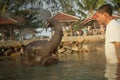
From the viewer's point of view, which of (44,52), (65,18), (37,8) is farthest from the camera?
(37,8)

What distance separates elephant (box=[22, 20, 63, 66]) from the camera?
439 inches

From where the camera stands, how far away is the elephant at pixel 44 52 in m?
11.2

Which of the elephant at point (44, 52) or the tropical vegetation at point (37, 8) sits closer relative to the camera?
the elephant at point (44, 52)

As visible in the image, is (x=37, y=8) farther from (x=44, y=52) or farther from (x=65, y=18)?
(x=44, y=52)

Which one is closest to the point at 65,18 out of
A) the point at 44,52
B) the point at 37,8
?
the point at 37,8

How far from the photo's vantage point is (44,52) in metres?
11.3

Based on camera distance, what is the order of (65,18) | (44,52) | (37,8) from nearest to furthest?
(44,52) → (65,18) → (37,8)

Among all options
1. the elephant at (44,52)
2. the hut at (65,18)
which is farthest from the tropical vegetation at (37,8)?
the elephant at (44,52)

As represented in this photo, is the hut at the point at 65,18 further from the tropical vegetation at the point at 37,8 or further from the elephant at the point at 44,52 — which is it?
the elephant at the point at 44,52

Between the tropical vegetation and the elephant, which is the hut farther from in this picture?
the elephant

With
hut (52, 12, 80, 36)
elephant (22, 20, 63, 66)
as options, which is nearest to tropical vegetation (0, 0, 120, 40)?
hut (52, 12, 80, 36)

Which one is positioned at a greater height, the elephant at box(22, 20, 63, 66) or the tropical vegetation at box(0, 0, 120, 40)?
the tropical vegetation at box(0, 0, 120, 40)

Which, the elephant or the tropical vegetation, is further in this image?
the tropical vegetation

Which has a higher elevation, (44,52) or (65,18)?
(65,18)
